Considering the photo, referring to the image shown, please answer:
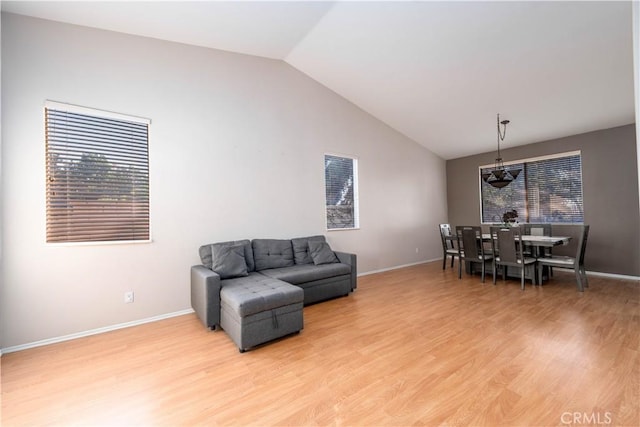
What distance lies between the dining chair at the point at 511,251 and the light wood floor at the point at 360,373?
101 cm

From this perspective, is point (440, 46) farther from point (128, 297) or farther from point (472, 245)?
point (128, 297)

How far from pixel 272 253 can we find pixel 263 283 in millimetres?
1004

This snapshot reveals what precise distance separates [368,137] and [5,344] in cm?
586

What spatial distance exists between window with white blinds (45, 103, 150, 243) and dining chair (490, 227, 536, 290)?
5266 millimetres

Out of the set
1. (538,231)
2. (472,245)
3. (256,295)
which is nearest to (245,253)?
(256,295)

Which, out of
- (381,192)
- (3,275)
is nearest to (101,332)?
(3,275)

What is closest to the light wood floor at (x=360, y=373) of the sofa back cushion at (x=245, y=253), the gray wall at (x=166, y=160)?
the gray wall at (x=166, y=160)

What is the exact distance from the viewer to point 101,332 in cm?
294

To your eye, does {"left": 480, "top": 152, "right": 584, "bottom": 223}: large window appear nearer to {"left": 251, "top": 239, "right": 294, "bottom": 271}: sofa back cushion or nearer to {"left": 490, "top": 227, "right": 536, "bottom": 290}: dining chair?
{"left": 490, "top": 227, "right": 536, "bottom": 290}: dining chair

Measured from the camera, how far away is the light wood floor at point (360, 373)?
167cm

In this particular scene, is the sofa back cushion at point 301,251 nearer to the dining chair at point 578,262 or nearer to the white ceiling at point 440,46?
the white ceiling at point 440,46

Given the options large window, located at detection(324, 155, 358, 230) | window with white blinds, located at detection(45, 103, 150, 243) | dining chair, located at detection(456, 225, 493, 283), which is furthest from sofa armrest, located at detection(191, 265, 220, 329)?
dining chair, located at detection(456, 225, 493, 283)

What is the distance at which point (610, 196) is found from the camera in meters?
4.84

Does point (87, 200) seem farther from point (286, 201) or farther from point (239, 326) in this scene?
point (286, 201)
